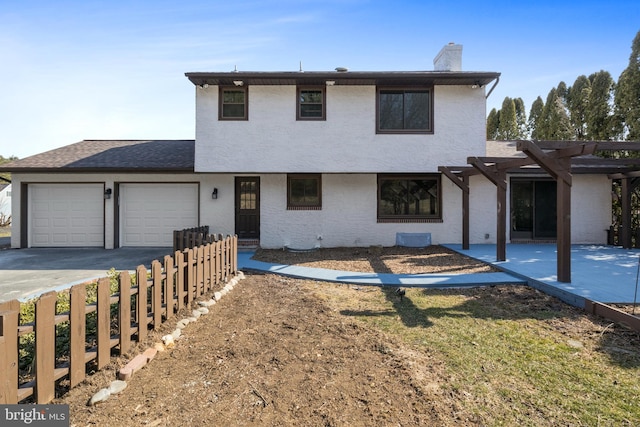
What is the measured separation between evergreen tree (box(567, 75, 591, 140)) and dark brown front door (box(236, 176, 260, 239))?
721 inches

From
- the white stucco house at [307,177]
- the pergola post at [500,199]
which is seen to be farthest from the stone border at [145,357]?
the pergola post at [500,199]

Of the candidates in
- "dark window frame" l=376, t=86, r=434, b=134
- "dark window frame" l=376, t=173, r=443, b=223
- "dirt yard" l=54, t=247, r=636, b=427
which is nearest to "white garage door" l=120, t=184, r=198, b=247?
"dark window frame" l=376, t=173, r=443, b=223

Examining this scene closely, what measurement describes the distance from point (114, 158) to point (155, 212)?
2.84 metres

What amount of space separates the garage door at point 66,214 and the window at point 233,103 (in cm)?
564

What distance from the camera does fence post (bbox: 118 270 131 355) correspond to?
11.3 ft

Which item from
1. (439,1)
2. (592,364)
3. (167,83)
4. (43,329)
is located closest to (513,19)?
(439,1)

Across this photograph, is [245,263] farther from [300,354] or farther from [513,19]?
→ [513,19]

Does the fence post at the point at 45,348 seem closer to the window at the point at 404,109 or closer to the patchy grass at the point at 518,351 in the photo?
the patchy grass at the point at 518,351

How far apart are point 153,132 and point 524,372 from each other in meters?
17.4

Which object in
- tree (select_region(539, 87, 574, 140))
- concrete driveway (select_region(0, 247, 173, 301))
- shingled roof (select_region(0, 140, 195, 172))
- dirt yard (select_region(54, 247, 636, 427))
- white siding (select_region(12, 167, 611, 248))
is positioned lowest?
dirt yard (select_region(54, 247, 636, 427))

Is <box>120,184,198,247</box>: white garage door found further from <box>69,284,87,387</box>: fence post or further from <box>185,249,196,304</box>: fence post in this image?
<box>69,284,87,387</box>: fence post

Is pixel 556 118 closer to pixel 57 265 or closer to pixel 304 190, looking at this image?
pixel 304 190

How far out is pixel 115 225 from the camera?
11992mm

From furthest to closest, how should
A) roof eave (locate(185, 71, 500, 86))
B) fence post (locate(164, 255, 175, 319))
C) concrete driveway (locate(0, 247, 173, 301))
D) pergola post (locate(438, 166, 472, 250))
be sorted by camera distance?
pergola post (locate(438, 166, 472, 250))
roof eave (locate(185, 71, 500, 86))
concrete driveway (locate(0, 247, 173, 301))
fence post (locate(164, 255, 175, 319))
